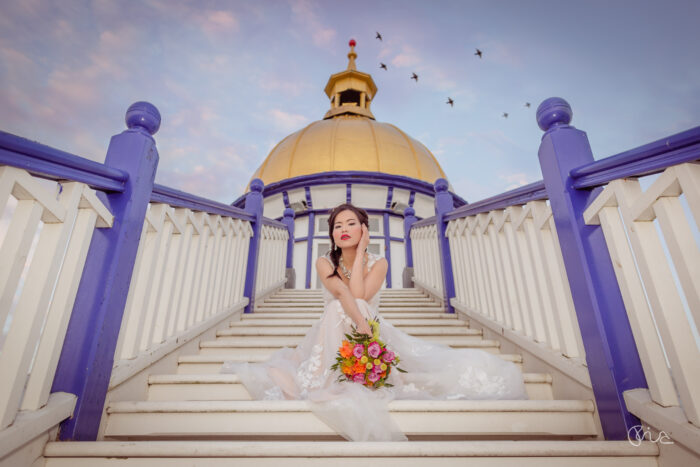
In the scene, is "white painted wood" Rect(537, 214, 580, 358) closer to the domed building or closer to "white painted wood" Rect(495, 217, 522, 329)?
"white painted wood" Rect(495, 217, 522, 329)

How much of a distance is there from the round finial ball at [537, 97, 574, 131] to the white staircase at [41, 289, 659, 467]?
5.28 feet

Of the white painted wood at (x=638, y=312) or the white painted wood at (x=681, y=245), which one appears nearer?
the white painted wood at (x=681, y=245)

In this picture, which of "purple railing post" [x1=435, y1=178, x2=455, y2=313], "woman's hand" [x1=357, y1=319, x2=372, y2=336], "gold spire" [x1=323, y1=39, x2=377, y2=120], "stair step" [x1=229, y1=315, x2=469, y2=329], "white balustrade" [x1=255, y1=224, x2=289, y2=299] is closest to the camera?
"woman's hand" [x1=357, y1=319, x2=372, y2=336]

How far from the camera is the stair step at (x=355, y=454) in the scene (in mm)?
1218

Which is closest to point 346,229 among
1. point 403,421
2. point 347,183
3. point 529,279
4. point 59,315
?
point 403,421

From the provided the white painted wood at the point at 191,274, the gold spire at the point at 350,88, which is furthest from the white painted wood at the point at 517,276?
the gold spire at the point at 350,88

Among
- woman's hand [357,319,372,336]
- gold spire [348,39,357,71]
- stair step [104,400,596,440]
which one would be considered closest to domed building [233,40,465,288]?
woman's hand [357,319,372,336]

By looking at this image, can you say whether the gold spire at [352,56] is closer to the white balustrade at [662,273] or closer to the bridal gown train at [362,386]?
the bridal gown train at [362,386]

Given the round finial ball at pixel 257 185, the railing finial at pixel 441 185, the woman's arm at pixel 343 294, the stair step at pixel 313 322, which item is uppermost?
the round finial ball at pixel 257 185

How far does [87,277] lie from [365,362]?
158 centimetres

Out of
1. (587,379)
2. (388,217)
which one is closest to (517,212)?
(587,379)

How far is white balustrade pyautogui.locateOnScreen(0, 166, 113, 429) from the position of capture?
3.94 ft

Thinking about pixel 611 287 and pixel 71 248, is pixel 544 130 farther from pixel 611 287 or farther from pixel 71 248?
pixel 71 248

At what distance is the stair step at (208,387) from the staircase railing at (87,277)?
0.62 feet
